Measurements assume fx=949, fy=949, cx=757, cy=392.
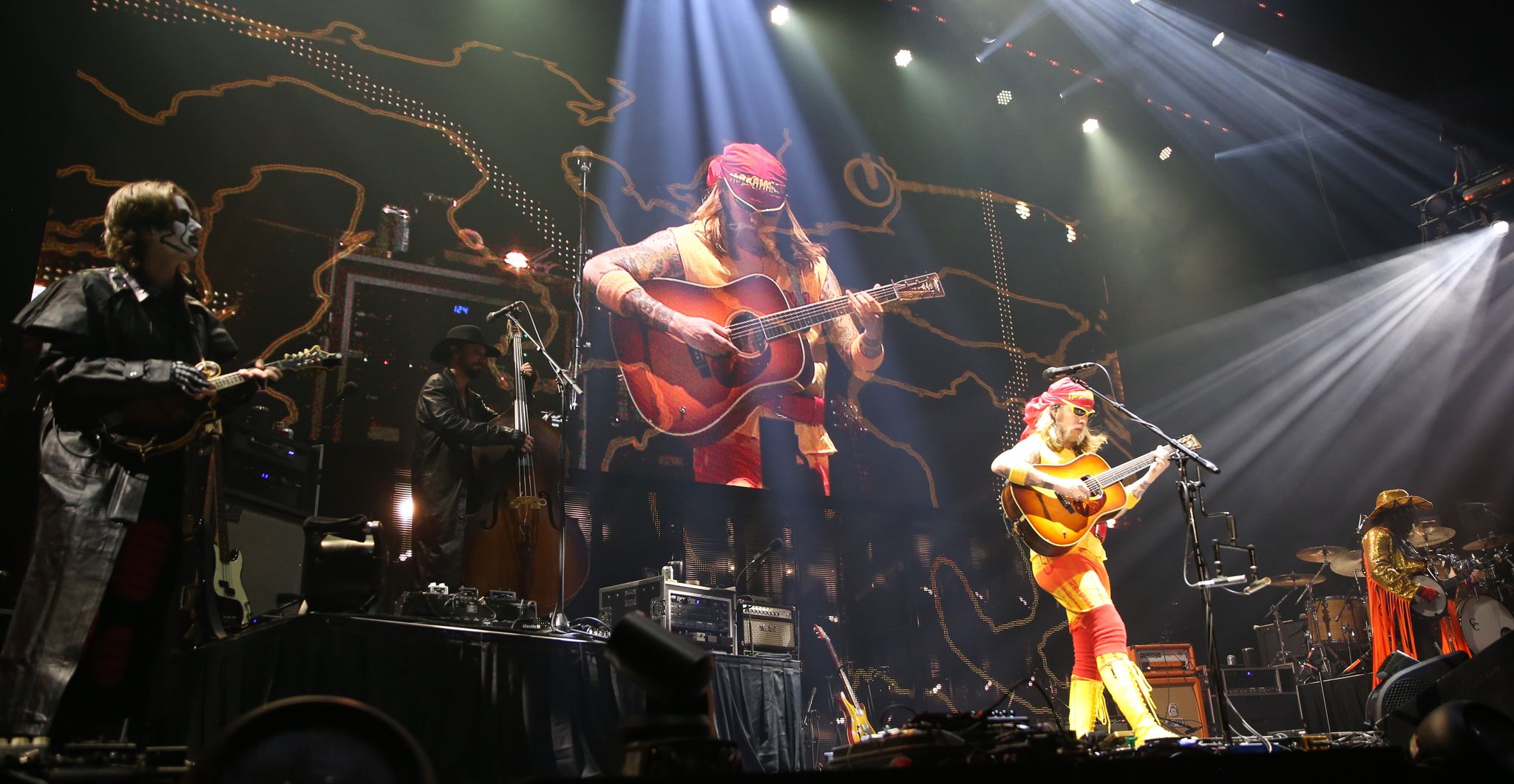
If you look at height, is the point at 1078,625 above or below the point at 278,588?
below

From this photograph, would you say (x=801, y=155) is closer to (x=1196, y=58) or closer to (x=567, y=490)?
(x=567, y=490)

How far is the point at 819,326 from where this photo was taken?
7.80 meters

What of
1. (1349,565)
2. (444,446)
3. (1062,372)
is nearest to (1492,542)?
(1349,565)

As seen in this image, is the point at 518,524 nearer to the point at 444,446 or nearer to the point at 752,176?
the point at 444,446

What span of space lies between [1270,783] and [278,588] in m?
4.70

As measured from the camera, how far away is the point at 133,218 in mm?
3324

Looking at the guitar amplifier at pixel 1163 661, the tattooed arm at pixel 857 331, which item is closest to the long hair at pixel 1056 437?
the guitar amplifier at pixel 1163 661

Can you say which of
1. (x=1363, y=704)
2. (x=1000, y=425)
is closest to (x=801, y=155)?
(x=1000, y=425)

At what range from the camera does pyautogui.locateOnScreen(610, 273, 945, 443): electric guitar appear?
22.9 ft

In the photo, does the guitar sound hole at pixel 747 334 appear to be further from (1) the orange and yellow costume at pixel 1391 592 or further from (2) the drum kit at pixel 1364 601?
(2) the drum kit at pixel 1364 601

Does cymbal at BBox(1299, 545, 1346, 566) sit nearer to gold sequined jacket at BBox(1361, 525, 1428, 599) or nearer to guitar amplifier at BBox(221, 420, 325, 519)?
gold sequined jacket at BBox(1361, 525, 1428, 599)

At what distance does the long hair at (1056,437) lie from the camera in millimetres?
5953

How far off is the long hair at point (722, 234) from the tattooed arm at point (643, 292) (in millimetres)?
448

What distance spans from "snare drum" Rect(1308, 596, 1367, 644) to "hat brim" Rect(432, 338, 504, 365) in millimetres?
6976
